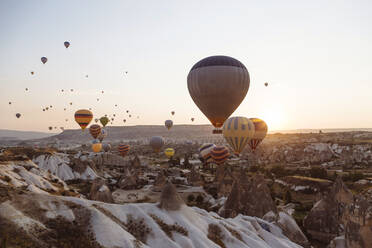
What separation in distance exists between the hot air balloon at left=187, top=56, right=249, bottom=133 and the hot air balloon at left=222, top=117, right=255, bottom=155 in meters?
3.76

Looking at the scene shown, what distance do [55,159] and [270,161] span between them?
72.8 metres

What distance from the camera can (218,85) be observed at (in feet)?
108

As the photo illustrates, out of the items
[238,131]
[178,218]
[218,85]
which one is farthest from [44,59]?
[178,218]

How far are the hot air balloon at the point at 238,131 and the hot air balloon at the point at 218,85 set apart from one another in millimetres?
3762

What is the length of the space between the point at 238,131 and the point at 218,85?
9.28m

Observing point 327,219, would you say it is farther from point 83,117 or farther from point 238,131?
point 83,117

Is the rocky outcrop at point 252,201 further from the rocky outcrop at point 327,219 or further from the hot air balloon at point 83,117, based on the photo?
the hot air balloon at point 83,117

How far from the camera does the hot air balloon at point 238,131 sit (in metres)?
39.2

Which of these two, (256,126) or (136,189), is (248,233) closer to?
(256,126)

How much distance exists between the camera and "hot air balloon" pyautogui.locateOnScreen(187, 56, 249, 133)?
32.8 m

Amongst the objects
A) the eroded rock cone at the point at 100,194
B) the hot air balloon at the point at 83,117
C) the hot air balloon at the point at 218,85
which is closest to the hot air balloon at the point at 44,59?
the hot air balloon at the point at 83,117

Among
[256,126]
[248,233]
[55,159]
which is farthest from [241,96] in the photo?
[55,159]

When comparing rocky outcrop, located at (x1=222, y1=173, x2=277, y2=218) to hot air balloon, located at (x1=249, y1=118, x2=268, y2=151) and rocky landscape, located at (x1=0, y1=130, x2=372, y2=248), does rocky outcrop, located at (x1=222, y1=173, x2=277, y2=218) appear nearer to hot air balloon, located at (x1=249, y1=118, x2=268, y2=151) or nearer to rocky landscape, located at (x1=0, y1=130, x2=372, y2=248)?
rocky landscape, located at (x1=0, y1=130, x2=372, y2=248)

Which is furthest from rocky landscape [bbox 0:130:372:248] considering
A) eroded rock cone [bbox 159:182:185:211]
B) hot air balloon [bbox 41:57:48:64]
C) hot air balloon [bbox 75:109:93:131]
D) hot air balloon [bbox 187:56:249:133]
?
hot air balloon [bbox 41:57:48:64]
